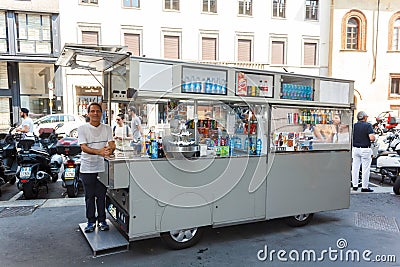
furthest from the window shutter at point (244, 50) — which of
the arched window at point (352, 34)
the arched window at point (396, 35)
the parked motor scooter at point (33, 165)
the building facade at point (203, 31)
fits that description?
the parked motor scooter at point (33, 165)

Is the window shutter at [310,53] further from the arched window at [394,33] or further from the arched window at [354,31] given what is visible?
the arched window at [394,33]

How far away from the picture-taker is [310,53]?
1906 cm

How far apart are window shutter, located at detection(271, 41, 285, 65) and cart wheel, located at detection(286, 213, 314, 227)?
1517 cm

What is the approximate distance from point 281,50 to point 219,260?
56.0 feet

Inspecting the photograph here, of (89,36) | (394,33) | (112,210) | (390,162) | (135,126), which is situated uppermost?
(394,33)

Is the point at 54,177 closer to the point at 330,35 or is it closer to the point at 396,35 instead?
the point at 330,35

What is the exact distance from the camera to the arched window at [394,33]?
18766 mm

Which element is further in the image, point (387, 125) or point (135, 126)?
point (387, 125)

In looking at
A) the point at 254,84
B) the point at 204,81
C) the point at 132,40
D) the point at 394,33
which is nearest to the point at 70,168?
the point at 204,81

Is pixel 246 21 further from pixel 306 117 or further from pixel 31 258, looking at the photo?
pixel 31 258

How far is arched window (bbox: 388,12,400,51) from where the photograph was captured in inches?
739

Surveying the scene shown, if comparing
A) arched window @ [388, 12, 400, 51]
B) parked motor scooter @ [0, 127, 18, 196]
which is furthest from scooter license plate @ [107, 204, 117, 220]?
arched window @ [388, 12, 400, 51]

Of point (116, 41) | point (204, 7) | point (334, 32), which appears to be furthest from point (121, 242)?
point (334, 32)

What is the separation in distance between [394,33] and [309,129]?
18.4m
